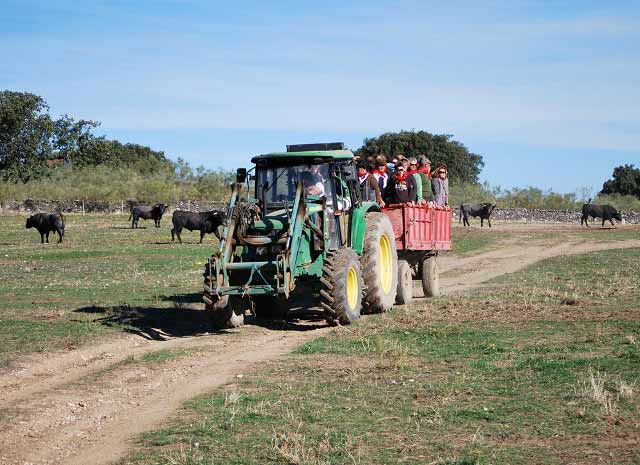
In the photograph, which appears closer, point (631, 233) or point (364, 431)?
point (364, 431)

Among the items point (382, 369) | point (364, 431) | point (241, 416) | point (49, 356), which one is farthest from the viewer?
point (49, 356)

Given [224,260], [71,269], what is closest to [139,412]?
[224,260]

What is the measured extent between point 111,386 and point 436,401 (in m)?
3.81

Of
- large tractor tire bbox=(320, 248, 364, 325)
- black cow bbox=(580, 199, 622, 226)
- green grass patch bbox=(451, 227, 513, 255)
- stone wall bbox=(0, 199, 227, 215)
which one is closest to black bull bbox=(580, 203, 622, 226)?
black cow bbox=(580, 199, 622, 226)

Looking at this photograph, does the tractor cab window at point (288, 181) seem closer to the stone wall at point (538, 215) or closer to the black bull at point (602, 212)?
the black bull at point (602, 212)

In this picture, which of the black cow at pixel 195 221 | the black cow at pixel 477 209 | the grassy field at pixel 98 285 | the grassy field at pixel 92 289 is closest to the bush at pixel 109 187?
the black cow at pixel 477 209

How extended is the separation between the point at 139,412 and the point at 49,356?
3713mm

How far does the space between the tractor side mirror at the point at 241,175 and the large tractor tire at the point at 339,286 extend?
187 centimetres

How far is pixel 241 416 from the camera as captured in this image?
8.34 meters

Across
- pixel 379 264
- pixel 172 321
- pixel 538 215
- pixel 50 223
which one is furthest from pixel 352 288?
pixel 538 215

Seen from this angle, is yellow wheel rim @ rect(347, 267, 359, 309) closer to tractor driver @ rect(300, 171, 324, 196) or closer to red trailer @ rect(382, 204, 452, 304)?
tractor driver @ rect(300, 171, 324, 196)

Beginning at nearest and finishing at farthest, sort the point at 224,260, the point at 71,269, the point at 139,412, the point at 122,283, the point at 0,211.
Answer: the point at 139,412 < the point at 224,260 < the point at 122,283 < the point at 71,269 < the point at 0,211

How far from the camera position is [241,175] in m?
14.5

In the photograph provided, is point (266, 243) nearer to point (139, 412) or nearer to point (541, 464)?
point (139, 412)
